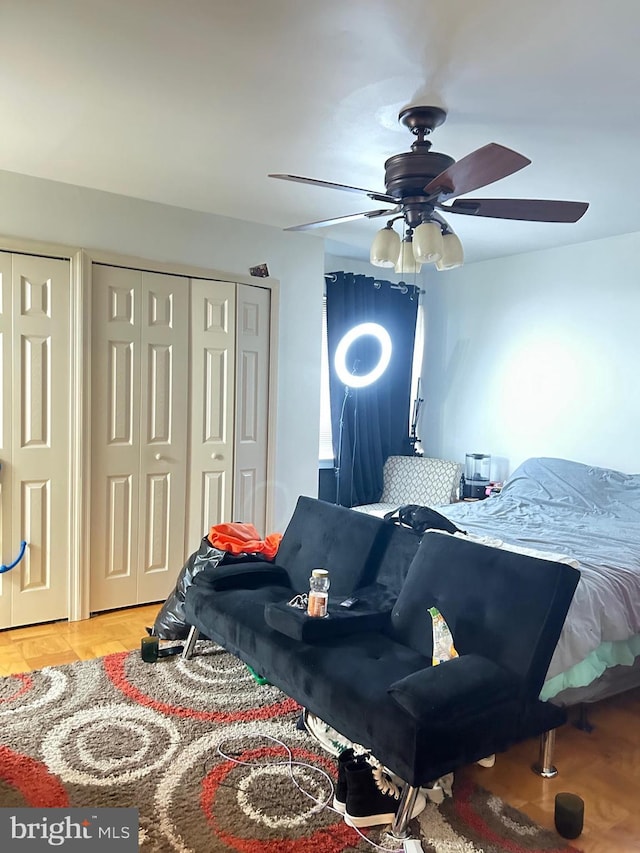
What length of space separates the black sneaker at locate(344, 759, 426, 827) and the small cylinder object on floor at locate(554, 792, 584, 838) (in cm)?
49

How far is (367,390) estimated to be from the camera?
5344 millimetres

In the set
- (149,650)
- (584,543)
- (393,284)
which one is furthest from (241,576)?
(393,284)

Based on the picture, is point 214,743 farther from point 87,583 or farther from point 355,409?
point 355,409

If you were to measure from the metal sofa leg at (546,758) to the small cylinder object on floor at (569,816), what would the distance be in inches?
12.0

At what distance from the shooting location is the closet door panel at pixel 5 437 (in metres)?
3.40

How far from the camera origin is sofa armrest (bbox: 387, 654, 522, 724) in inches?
73.4

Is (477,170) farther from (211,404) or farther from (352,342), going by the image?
(352,342)

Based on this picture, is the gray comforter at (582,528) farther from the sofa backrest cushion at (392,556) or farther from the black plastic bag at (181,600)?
the black plastic bag at (181,600)

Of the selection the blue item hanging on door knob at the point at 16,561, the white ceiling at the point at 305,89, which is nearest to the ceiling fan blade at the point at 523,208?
the white ceiling at the point at 305,89

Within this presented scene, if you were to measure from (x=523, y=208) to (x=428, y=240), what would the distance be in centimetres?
38

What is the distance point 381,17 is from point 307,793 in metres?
2.43

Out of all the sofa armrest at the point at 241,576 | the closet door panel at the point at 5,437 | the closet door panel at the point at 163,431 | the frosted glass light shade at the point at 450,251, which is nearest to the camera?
the frosted glass light shade at the point at 450,251

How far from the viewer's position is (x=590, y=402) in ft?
15.0

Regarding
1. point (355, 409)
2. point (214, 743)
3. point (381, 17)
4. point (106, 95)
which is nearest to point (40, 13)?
point (106, 95)
